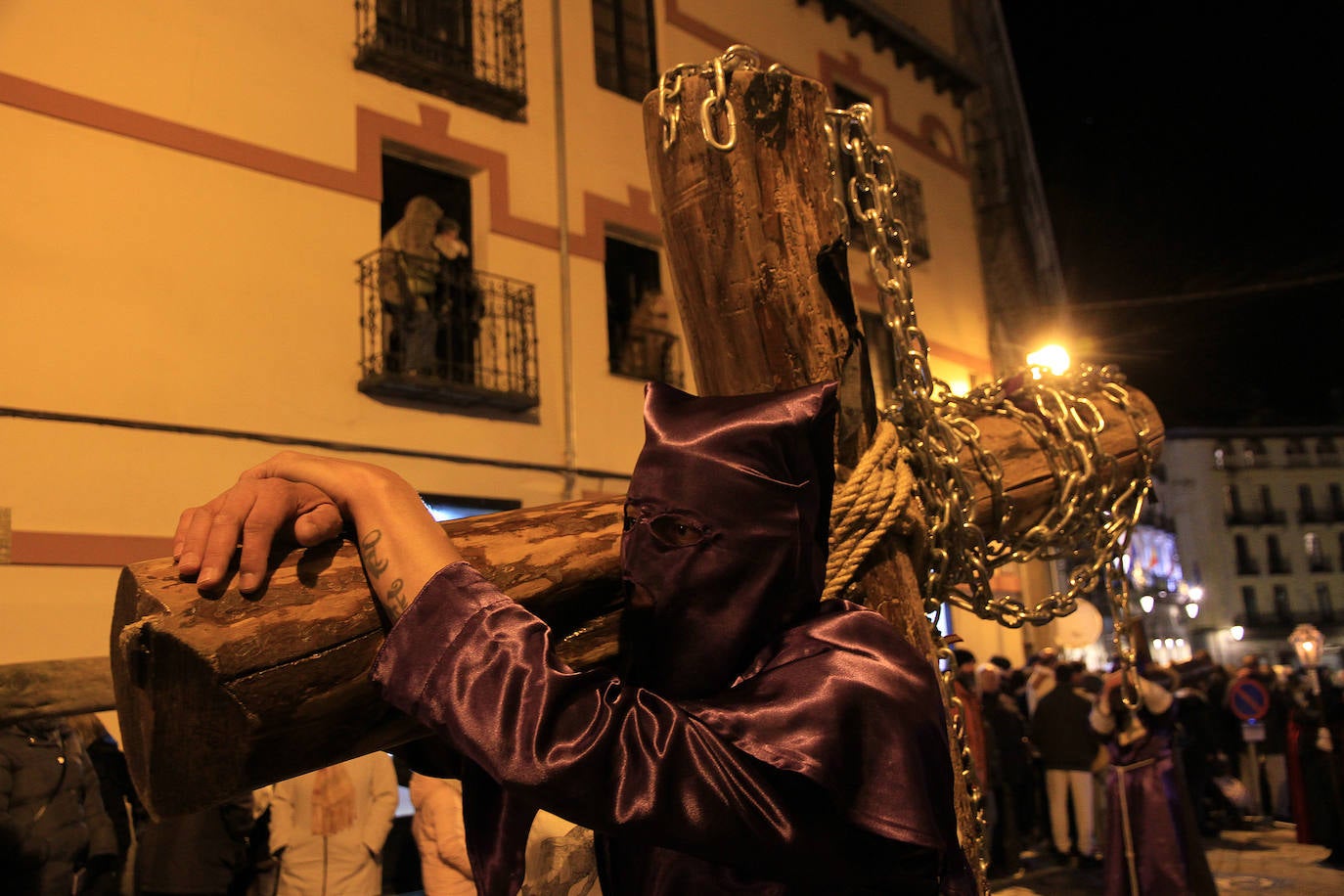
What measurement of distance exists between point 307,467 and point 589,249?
853 centimetres

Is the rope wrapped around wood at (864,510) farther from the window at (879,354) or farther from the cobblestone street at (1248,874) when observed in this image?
the window at (879,354)

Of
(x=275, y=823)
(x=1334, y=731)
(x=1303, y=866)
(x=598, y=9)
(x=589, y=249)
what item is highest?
(x=598, y=9)

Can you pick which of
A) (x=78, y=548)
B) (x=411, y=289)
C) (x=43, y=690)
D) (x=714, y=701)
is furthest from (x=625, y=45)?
(x=714, y=701)

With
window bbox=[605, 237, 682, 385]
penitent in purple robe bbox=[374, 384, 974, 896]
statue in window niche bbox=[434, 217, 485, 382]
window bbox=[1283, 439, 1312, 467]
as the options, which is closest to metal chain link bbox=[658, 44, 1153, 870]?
penitent in purple robe bbox=[374, 384, 974, 896]

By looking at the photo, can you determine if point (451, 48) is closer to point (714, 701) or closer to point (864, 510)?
point (864, 510)

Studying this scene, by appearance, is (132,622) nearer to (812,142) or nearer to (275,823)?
(812,142)

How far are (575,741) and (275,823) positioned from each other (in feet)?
16.0

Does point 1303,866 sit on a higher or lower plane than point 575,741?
lower

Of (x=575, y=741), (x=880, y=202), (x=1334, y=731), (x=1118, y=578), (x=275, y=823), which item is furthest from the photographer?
(x=1334, y=731)

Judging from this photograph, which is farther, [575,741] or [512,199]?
[512,199]

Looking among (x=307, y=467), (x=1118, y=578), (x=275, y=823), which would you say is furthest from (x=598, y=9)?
(x=307, y=467)

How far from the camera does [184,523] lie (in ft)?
4.18

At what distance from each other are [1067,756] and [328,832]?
6330 mm

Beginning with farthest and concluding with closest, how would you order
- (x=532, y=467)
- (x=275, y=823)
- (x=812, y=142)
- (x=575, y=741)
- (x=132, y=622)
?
1. (x=532, y=467)
2. (x=275, y=823)
3. (x=812, y=142)
4. (x=132, y=622)
5. (x=575, y=741)
